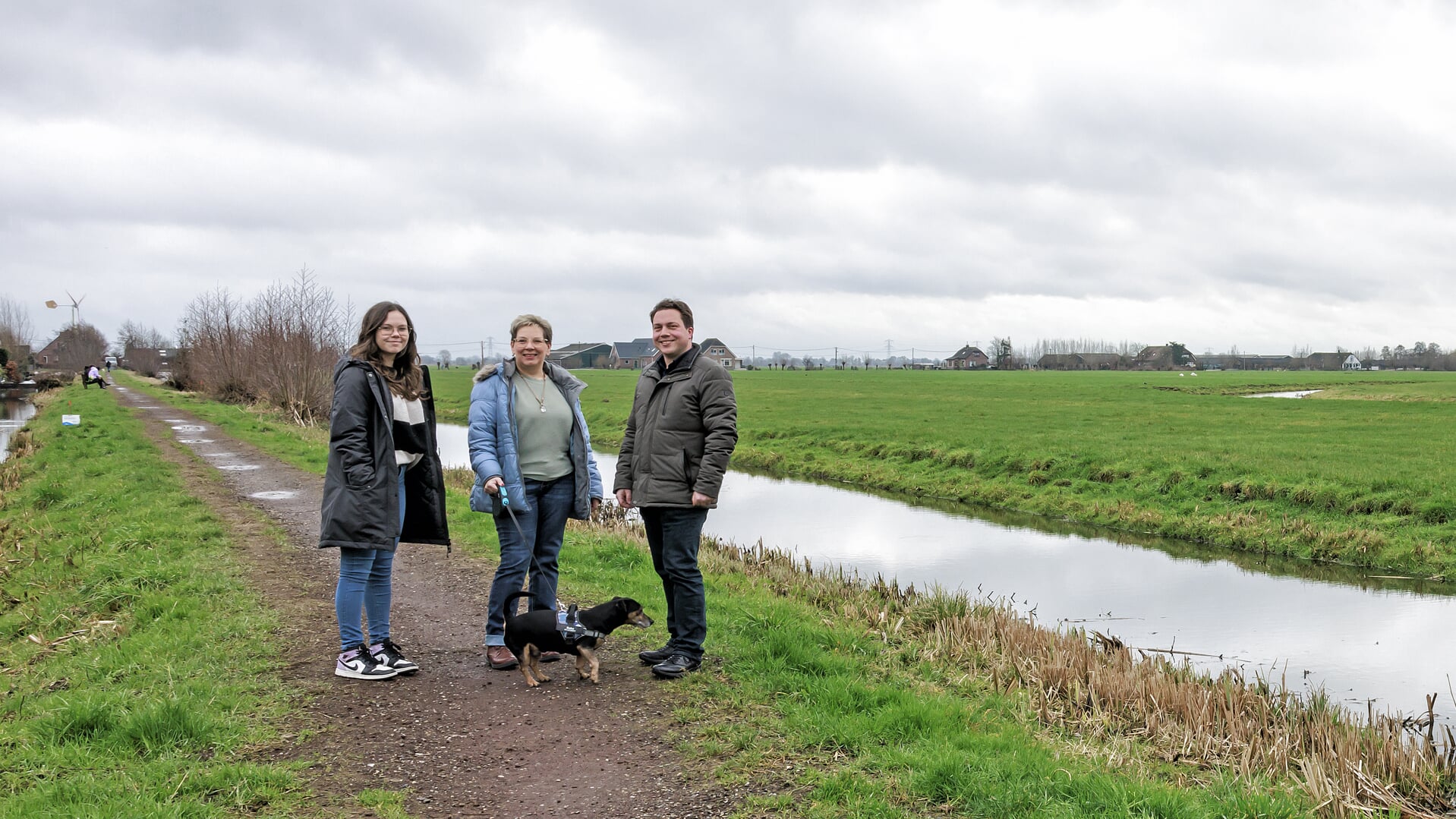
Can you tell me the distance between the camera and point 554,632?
593 centimetres

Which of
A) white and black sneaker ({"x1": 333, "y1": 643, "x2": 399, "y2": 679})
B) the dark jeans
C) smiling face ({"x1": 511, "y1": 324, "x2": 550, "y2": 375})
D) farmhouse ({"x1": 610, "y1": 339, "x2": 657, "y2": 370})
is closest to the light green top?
smiling face ({"x1": 511, "y1": 324, "x2": 550, "y2": 375})

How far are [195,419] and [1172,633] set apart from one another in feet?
104

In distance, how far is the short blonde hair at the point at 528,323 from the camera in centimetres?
610

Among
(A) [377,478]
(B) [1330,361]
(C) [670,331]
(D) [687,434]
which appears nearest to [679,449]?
(D) [687,434]

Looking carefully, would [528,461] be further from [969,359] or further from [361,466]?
[969,359]

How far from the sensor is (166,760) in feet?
15.4

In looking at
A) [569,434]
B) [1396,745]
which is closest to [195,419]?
[569,434]

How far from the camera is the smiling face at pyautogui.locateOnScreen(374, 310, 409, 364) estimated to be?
19.4 ft

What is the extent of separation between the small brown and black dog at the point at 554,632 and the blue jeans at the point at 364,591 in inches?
33.6

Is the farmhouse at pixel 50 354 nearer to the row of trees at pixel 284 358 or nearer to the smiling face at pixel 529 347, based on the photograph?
the row of trees at pixel 284 358

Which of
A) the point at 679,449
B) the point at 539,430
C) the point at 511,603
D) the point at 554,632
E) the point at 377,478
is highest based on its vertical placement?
the point at 539,430

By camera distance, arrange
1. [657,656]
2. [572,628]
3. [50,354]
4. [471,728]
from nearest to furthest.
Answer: [471,728] → [572,628] → [657,656] → [50,354]

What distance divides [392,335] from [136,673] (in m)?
2.89

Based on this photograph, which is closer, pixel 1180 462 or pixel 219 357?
pixel 1180 462
